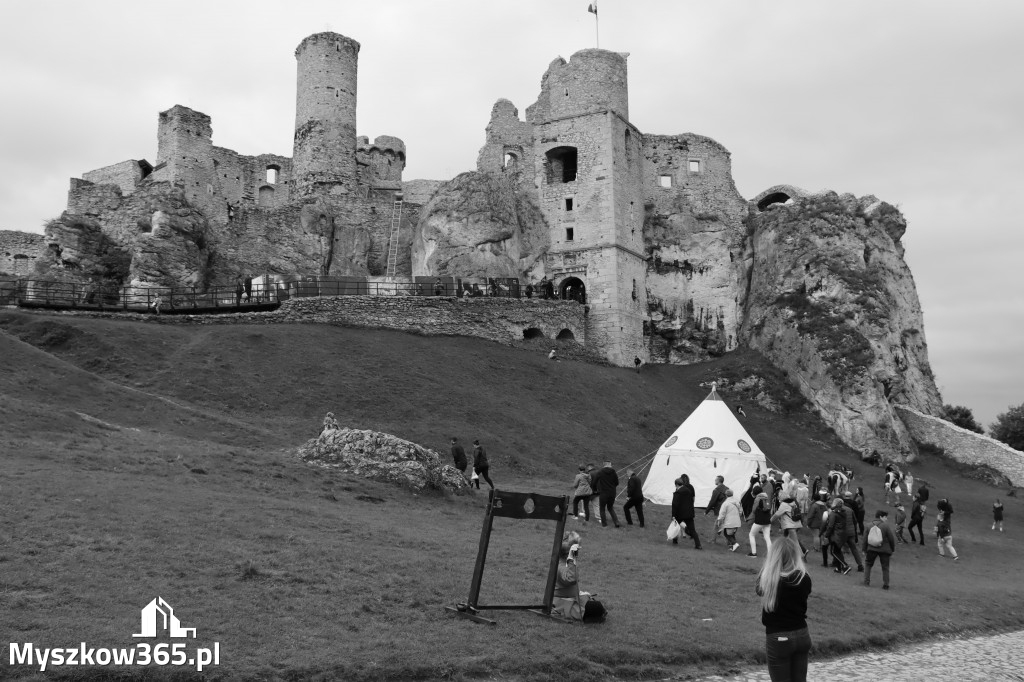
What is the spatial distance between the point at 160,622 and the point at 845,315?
43156 mm

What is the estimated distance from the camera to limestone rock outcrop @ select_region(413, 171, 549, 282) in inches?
1938

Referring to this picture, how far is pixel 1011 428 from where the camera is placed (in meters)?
66.3

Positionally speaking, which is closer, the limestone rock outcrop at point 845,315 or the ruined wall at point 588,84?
the limestone rock outcrop at point 845,315

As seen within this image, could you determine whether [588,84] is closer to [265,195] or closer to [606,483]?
[265,195]

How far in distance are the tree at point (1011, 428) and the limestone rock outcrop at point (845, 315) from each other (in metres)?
17.1

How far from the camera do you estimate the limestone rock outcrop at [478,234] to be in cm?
4922

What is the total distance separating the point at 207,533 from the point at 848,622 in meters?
10.4

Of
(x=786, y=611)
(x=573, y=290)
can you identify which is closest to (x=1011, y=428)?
(x=573, y=290)

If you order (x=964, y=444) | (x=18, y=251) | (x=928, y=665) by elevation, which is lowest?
(x=928, y=665)

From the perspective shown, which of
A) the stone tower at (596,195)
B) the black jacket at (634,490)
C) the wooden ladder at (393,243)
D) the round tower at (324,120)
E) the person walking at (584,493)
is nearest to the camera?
the person walking at (584,493)

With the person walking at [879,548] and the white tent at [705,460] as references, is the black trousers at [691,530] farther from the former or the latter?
the white tent at [705,460]

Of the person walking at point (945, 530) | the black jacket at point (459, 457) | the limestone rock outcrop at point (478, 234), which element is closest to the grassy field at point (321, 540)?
the person walking at point (945, 530)

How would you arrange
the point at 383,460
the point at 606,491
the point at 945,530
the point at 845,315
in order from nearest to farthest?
the point at 606,491 → the point at 383,460 → the point at 945,530 → the point at 845,315

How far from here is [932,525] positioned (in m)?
29.9
